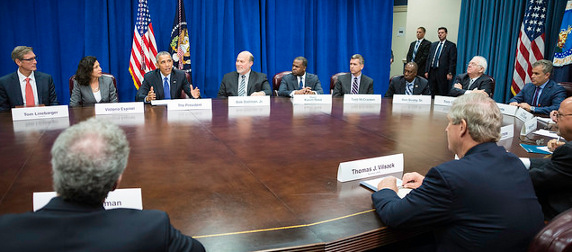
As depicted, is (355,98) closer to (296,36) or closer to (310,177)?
(310,177)

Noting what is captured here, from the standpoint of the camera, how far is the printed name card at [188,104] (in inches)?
135

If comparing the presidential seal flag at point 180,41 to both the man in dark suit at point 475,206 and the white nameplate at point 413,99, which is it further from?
the man in dark suit at point 475,206

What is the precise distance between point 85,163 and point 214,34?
558 cm

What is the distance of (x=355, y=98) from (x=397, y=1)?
19.1 feet

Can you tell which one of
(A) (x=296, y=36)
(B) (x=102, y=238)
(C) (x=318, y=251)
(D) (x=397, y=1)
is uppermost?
(D) (x=397, y=1)

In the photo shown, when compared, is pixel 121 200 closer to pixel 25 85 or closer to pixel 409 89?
pixel 25 85

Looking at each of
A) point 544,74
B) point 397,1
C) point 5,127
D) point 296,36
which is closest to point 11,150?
point 5,127

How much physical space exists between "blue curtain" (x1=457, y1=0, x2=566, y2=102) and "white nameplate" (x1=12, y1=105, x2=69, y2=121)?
20.9 feet

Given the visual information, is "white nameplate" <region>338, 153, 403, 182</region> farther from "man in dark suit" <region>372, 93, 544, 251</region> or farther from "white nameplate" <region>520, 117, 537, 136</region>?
"white nameplate" <region>520, 117, 537, 136</region>

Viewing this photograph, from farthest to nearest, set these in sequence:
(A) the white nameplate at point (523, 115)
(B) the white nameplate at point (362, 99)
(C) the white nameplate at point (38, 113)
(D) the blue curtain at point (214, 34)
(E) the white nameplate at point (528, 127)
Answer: (D) the blue curtain at point (214, 34), (B) the white nameplate at point (362, 99), (A) the white nameplate at point (523, 115), (C) the white nameplate at point (38, 113), (E) the white nameplate at point (528, 127)

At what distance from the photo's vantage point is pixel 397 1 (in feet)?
29.6

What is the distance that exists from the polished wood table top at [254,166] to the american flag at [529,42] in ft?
11.0

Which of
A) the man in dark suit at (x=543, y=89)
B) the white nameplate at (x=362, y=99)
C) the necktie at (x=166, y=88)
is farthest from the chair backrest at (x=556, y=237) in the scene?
the necktie at (x=166, y=88)

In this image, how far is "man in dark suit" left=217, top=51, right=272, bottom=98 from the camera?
184 inches
